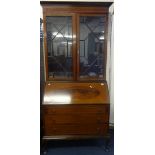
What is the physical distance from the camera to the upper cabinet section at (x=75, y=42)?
8.43ft

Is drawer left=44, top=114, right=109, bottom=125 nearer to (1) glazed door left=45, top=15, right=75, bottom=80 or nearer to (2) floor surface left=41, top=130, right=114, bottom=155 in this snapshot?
(2) floor surface left=41, top=130, right=114, bottom=155

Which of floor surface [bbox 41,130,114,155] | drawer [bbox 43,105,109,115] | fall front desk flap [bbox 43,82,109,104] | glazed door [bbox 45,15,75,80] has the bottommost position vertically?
floor surface [bbox 41,130,114,155]

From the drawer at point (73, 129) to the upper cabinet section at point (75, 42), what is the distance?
1.77 feet

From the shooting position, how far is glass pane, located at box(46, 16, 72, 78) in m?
2.61

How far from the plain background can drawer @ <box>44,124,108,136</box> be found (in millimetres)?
1211

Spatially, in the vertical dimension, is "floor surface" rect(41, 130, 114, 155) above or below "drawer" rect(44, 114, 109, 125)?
below

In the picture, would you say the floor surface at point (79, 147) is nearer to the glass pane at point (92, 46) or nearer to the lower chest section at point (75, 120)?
the lower chest section at point (75, 120)

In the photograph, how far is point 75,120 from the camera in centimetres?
Answer: 254

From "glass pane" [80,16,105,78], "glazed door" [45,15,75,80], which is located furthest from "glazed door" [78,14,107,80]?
"glazed door" [45,15,75,80]
